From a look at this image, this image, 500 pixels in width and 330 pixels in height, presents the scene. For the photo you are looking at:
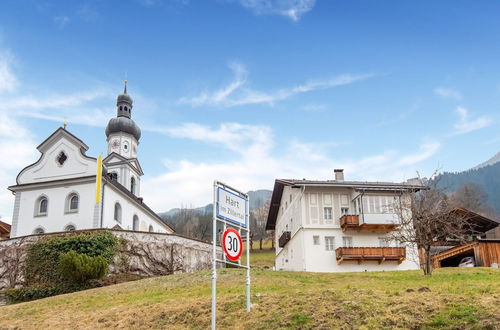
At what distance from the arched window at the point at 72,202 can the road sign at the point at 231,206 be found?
30123 millimetres

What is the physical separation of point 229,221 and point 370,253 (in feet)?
85.1

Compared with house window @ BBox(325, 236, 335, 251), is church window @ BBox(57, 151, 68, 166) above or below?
above

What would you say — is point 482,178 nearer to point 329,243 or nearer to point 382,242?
point 382,242

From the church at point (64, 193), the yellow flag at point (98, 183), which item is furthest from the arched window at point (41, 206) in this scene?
the yellow flag at point (98, 183)

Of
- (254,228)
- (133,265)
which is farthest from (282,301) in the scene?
(254,228)

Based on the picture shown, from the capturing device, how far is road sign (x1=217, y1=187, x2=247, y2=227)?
40.8 ft

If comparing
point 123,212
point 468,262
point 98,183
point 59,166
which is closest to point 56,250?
point 98,183

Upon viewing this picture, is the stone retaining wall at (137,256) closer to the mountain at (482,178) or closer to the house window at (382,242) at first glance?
the house window at (382,242)

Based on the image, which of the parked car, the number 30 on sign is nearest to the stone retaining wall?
the parked car

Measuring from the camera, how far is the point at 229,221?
1270 cm

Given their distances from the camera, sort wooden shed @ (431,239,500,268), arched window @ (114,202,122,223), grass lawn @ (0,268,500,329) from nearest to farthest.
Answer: grass lawn @ (0,268,500,329) < wooden shed @ (431,239,500,268) < arched window @ (114,202,122,223)

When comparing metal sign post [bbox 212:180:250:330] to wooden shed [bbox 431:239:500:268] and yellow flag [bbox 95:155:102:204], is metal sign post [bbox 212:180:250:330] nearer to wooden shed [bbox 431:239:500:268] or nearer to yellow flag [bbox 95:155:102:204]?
wooden shed [bbox 431:239:500:268]

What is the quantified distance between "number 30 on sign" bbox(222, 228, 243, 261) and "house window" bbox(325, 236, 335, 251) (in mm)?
26618

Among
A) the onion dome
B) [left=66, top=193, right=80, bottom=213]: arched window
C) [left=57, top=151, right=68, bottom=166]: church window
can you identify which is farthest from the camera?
the onion dome
